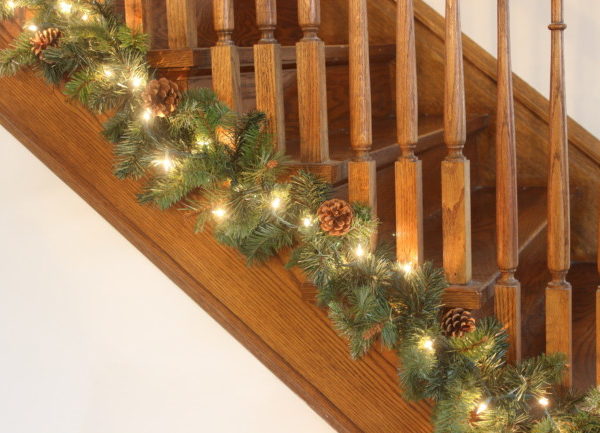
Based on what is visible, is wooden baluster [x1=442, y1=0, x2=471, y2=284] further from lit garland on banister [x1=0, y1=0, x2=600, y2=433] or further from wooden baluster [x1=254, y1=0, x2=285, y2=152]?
wooden baluster [x1=254, y1=0, x2=285, y2=152]

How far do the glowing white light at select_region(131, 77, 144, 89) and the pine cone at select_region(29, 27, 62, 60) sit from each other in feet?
0.52

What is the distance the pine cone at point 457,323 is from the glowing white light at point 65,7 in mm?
788

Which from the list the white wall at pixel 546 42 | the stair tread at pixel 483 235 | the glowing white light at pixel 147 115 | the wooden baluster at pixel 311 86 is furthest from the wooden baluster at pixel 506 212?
the white wall at pixel 546 42

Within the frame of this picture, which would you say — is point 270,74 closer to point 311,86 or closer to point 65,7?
point 311,86

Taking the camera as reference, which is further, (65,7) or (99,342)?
(99,342)

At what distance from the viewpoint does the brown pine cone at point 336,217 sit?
1133 millimetres

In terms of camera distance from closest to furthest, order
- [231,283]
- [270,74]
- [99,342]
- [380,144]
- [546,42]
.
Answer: [270,74], [231,283], [380,144], [99,342], [546,42]

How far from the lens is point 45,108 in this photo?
4.42 feet

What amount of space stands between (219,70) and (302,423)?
2.60 feet

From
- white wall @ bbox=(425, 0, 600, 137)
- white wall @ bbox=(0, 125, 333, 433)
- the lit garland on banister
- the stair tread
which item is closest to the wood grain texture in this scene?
the lit garland on banister

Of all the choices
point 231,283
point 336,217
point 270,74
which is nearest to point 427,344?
point 336,217

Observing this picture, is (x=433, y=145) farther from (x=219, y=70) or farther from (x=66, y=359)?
(x=66, y=359)

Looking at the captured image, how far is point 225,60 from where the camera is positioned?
1.21m

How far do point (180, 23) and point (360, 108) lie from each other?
32 cm
